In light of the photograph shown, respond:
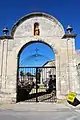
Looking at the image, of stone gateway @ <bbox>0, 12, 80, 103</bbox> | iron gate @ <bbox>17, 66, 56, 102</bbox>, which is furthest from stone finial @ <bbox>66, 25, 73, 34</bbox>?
iron gate @ <bbox>17, 66, 56, 102</bbox>

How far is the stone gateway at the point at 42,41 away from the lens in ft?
42.7

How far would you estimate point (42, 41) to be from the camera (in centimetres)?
1376

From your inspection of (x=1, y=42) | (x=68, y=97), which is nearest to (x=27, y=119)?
(x=68, y=97)

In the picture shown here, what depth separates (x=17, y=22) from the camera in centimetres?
1403

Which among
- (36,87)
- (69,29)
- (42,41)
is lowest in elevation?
(36,87)

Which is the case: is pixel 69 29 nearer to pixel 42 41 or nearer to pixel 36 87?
pixel 42 41

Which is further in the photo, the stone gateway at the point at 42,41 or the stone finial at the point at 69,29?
the stone finial at the point at 69,29

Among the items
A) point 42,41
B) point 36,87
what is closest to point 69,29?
point 42,41

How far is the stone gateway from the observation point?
13.0 m

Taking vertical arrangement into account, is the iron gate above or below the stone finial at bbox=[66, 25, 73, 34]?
below

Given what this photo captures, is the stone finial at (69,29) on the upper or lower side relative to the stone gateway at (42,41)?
upper

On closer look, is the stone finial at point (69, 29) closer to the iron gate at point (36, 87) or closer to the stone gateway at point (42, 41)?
the stone gateway at point (42, 41)

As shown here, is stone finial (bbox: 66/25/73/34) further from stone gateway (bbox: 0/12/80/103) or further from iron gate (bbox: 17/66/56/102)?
iron gate (bbox: 17/66/56/102)

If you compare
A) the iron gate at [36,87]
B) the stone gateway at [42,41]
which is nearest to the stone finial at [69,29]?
the stone gateway at [42,41]
